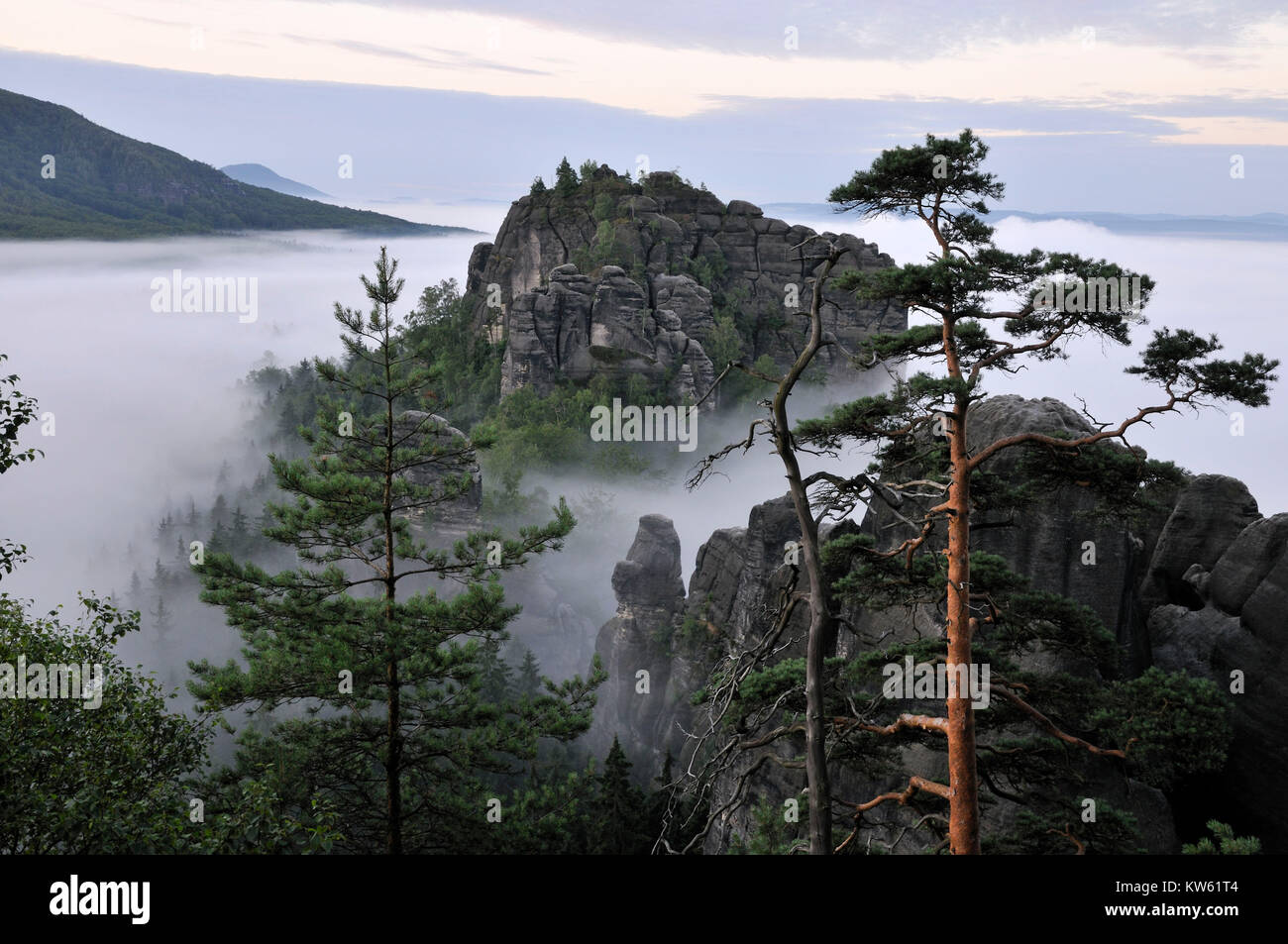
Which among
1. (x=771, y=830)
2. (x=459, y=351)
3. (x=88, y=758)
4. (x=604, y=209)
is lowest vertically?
(x=771, y=830)

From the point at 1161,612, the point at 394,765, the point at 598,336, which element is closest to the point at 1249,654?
the point at 1161,612

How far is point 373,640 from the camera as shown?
15844 mm

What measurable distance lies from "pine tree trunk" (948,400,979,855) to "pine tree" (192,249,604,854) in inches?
325

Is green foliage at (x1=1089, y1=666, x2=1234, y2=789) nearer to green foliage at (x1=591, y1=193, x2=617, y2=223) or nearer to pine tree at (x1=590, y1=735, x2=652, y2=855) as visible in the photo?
pine tree at (x1=590, y1=735, x2=652, y2=855)

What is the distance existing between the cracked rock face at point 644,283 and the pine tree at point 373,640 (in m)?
47.2

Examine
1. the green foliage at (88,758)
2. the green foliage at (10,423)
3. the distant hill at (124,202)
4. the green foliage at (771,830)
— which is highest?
the distant hill at (124,202)

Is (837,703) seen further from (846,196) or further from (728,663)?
(846,196)

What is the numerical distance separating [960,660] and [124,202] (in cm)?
21429

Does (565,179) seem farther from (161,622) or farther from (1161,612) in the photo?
(1161,612)

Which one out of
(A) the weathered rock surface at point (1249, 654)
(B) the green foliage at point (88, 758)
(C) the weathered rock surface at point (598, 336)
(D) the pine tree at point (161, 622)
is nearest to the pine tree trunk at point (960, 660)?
(A) the weathered rock surface at point (1249, 654)

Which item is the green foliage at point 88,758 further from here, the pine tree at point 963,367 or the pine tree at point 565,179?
the pine tree at point 565,179

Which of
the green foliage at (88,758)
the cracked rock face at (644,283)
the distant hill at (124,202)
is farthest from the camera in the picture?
the distant hill at (124,202)

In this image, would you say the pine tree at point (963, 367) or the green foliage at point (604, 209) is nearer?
the pine tree at point (963, 367)

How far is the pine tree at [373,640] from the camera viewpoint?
1559 cm
